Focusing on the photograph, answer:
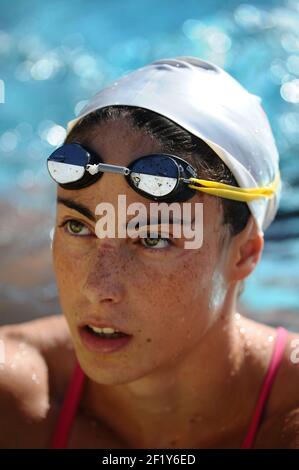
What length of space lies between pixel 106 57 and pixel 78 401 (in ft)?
20.3

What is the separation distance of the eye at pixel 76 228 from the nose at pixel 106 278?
14 cm

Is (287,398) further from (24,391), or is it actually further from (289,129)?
(289,129)

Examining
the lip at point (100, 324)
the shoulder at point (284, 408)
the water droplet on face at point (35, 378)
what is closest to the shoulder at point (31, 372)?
the water droplet on face at point (35, 378)

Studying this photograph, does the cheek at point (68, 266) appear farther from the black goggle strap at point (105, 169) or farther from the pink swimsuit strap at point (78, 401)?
the pink swimsuit strap at point (78, 401)

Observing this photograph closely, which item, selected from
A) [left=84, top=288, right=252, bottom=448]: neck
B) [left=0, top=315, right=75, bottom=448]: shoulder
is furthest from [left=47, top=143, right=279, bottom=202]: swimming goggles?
[left=0, top=315, right=75, bottom=448]: shoulder

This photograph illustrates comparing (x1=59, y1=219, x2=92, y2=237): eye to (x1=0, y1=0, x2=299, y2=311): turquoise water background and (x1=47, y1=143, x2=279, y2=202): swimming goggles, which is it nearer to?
Answer: (x1=47, y1=143, x2=279, y2=202): swimming goggles

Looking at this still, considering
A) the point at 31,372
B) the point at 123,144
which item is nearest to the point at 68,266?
the point at 123,144

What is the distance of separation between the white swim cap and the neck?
1.86 feet

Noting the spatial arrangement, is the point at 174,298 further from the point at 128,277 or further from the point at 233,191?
the point at 233,191

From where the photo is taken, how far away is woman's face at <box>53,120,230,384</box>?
2.72 metres

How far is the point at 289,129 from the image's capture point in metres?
7.45

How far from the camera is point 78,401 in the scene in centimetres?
344

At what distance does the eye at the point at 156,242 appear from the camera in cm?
277

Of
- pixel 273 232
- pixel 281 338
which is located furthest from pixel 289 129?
pixel 281 338
